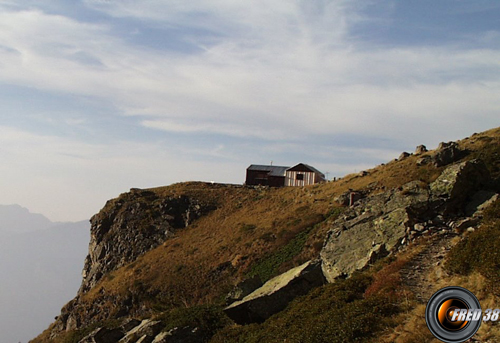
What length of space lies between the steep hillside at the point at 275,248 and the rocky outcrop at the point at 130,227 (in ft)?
0.65

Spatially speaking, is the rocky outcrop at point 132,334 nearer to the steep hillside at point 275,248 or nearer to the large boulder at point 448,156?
the steep hillside at point 275,248

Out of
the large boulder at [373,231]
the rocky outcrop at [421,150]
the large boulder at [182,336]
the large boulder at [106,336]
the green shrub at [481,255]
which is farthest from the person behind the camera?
the rocky outcrop at [421,150]

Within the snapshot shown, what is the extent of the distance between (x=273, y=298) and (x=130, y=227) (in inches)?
1899

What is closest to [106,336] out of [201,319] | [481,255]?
[201,319]

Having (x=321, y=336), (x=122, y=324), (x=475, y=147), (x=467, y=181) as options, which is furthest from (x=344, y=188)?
(x=321, y=336)

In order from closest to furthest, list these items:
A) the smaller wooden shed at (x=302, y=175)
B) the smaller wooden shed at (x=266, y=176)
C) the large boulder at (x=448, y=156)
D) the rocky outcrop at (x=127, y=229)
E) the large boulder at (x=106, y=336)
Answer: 1. the large boulder at (x=106, y=336)
2. the large boulder at (x=448, y=156)
3. the rocky outcrop at (x=127, y=229)
4. the smaller wooden shed at (x=302, y=175)
5. the smaller wooden shed at (x=266, y=176)

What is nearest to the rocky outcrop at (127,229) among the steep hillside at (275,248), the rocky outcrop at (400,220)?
the steep hillside at (275,248)

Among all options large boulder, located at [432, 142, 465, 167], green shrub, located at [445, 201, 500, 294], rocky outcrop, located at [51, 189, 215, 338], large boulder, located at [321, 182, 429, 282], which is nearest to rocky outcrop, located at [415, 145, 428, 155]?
large boulder, located at [432, 142, 465, 167]

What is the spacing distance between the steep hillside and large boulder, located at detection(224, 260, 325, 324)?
521 millimetres

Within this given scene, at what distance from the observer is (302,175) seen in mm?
77875

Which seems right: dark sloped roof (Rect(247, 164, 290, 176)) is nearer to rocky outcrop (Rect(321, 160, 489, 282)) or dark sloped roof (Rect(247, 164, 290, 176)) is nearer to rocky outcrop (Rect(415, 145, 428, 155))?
rocky outcrop (Rect(415, 145, 428, 155))

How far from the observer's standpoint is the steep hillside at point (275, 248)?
17172 mm

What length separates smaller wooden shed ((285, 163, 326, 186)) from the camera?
252 ft

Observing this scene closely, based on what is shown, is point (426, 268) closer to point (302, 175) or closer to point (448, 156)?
point (448, 156)
